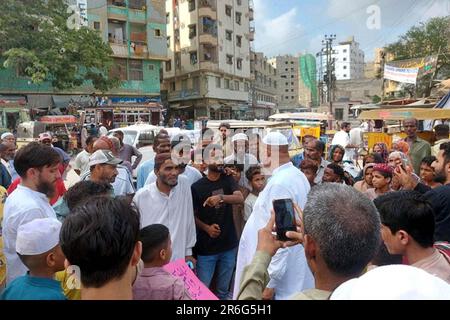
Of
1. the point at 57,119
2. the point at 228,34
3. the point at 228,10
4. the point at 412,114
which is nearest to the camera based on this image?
the point at 412,114

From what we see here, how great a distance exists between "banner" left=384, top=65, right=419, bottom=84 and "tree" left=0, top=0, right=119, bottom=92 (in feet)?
53.5

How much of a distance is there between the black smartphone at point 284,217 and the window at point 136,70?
30.5 metres

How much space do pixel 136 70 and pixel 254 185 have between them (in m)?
28.8

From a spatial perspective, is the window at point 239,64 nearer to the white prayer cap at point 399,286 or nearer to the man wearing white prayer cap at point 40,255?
the man wearing white prayer cap at point 40,255

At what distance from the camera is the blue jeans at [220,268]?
3682 mm

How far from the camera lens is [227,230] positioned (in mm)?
3746

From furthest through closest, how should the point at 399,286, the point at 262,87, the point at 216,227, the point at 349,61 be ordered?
the point at 349,61 < the point at 262,87 < the point at 216,227 < the point at 399,286

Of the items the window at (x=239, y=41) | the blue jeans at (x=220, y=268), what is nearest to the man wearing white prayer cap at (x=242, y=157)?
the blue jeans at (x=220, y=268)

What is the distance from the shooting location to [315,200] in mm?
1543

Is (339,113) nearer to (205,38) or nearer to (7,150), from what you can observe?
(205,38)

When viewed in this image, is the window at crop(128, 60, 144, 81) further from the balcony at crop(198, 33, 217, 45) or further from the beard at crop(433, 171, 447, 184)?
the beard at crop(433, 171, 447, 184)

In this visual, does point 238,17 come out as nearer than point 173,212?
No

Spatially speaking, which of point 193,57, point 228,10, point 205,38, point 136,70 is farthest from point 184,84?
point 136,70

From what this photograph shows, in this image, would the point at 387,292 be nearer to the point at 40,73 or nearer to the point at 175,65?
the point at 40,73
